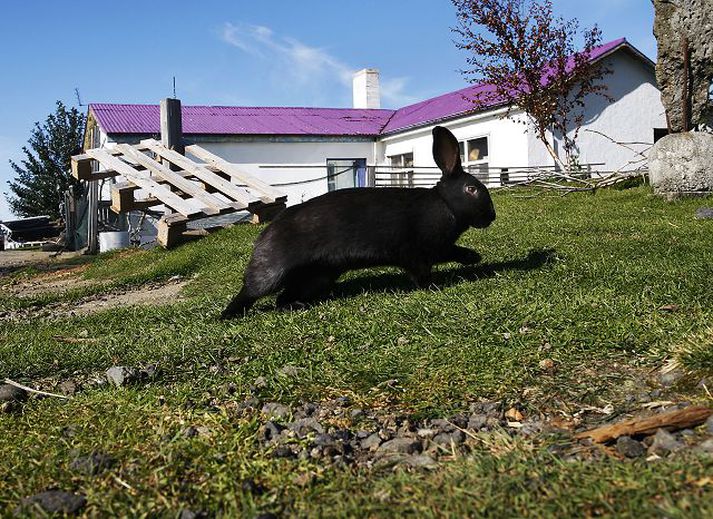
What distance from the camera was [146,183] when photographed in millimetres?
11875

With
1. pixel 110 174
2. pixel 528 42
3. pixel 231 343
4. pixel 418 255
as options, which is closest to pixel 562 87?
pixel 528 42

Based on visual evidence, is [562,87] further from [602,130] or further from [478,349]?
[478,349]

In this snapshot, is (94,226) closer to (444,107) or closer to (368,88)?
(444,107)

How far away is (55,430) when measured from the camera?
2.85 meters

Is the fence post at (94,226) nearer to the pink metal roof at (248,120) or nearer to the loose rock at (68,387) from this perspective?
the pink metal roof at (248,120)

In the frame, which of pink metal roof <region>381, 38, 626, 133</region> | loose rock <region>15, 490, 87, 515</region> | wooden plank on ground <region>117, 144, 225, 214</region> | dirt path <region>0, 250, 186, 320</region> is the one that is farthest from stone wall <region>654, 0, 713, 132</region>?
loose rock <region>15, 490, 87, 515</region>

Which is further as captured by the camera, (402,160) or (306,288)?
(402,160)

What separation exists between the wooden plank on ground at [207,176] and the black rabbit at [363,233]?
630cm

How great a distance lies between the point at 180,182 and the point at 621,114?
1851 centimetres

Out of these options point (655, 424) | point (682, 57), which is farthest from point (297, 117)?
point (655, 424)

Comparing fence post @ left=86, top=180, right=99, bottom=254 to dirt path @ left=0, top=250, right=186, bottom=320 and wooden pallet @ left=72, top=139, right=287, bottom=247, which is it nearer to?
wooden pallet @ left=72, top=139, right=287, bottom=247

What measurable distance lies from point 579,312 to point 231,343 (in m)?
2.16

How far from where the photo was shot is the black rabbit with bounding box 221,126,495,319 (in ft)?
17.6

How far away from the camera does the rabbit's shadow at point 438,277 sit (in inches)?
227
